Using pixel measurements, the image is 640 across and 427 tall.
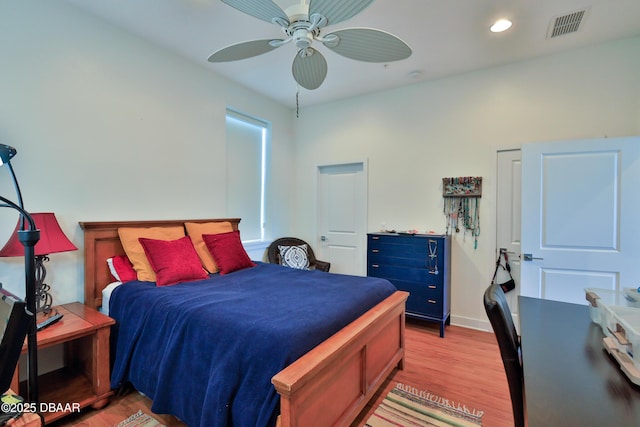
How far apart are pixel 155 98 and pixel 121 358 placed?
2.37 metres

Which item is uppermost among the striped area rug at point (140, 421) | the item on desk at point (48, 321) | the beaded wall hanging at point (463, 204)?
the beaded wall hanging at point (463, 204)

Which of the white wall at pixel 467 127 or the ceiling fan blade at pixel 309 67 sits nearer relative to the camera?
the ceiling fan blade at pixel 309 67

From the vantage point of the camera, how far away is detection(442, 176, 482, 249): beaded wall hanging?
3416 millimetres

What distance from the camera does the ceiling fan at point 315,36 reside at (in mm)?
1571

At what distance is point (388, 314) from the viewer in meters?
2.22

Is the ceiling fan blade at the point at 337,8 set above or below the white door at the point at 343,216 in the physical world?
above

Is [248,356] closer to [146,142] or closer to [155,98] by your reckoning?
[146,142]

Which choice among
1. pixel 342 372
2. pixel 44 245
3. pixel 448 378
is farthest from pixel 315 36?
pixel 448 378

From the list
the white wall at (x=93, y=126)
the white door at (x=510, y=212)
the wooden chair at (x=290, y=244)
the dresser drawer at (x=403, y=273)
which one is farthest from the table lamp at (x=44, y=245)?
the white door at (x=510, y=212)

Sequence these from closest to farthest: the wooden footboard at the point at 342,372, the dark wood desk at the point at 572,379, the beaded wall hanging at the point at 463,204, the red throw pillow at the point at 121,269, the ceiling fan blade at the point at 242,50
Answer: the dark wood desk at the point at 572,379
the wooden footboard at the point at 342,372
the ceiling fan blade at the point at 242,50
the red throw pillow at the point at 121,269
the beaded wall hanging at the point at 463,204

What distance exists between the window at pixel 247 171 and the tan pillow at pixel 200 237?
0.61 metres

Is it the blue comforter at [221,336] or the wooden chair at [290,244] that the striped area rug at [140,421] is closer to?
the blue comforter at [221,336]

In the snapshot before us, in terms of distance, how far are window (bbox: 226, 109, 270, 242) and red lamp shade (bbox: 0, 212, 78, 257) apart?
1859mm

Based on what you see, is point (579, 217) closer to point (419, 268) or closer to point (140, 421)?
point (419, 268)
